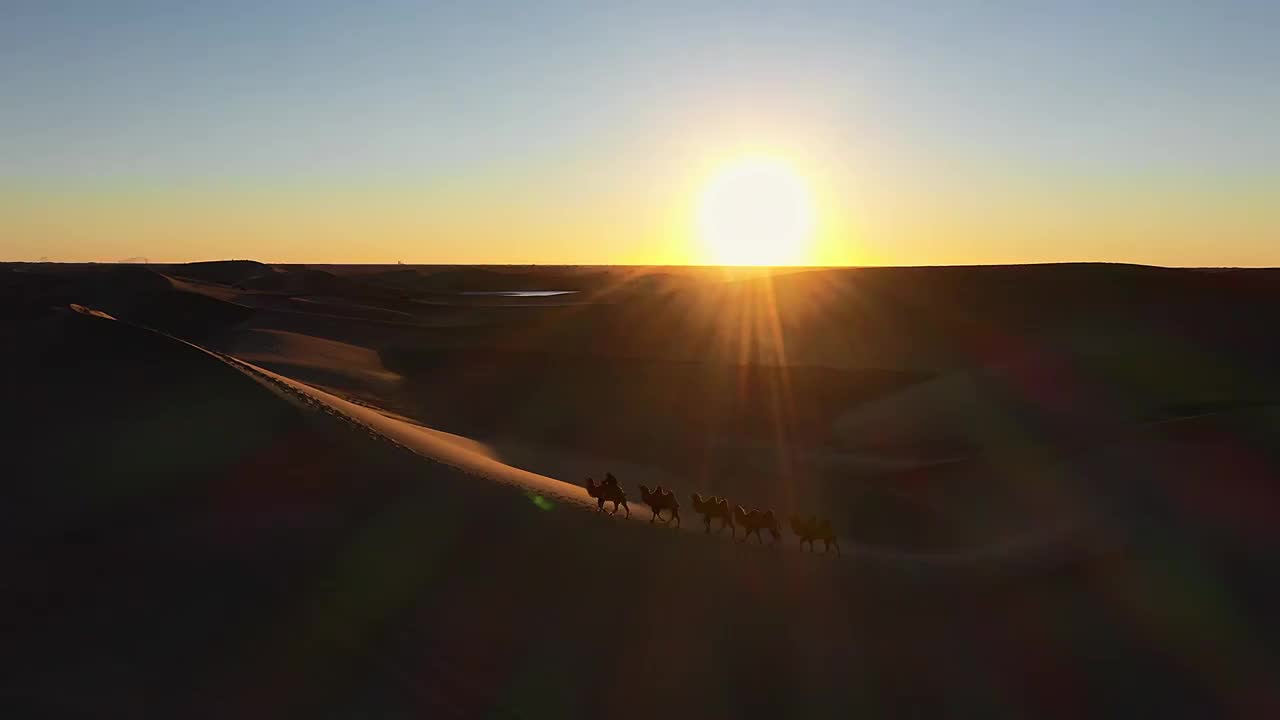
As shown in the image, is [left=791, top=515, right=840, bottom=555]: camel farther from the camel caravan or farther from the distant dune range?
the distant dune range

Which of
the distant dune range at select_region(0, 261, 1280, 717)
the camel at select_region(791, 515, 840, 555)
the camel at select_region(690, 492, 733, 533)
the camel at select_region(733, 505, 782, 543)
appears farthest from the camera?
the camel at select_region(690, 492, 733, 533)

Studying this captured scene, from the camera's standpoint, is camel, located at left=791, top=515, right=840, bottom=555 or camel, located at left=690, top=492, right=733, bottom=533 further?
camel, located at left=690, top=492, right=733, bottom=533

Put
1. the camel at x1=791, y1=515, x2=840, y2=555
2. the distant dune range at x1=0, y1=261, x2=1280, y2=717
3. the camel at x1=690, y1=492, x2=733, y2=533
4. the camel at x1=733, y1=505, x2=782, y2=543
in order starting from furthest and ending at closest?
the camel at x1=690, y1=492, x2=733, y2=533
the camel at x1=733, y1=505, x2=782, y2=543
the camel at x1=791, y1=515, x2=840, y2=555
the distant dune range at x1=0, y1=261, x2=1280, y2=717

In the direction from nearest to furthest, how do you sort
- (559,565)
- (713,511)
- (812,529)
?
(559,565), (812,529), (713,511)

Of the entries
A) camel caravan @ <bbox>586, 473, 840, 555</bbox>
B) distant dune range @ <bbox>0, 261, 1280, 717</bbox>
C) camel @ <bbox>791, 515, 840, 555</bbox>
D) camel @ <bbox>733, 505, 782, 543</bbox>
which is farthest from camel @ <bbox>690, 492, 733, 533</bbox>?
camel @ <bbox>791, 515, 840, 555</bbox>

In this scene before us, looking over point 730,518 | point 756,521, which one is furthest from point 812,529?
point 730,518

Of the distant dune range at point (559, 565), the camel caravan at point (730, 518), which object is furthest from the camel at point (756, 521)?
the distant dune range at point (559, 565)

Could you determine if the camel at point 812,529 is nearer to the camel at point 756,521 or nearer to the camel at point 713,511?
the camel at point 756,521

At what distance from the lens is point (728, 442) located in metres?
26.3

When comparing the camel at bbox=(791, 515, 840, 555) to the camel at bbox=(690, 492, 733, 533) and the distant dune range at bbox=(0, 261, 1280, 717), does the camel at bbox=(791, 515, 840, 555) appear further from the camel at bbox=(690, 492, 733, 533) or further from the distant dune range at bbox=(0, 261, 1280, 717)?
the camel at bbox=(690, 492, 733, 533)

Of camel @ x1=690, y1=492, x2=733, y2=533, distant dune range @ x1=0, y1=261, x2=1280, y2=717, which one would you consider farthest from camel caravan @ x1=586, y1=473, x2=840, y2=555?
distant dune range @ x1=0, y1=261, x2=1280, y2=717

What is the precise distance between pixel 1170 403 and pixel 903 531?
1816 cm

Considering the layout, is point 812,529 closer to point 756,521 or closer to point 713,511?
point 756,521

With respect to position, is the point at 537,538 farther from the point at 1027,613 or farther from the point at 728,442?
the point at 728,442
